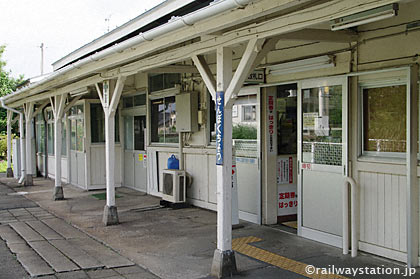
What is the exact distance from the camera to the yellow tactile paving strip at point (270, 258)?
4.75m

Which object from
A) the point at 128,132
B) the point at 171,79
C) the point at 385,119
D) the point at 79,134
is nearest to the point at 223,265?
the point at 385,119

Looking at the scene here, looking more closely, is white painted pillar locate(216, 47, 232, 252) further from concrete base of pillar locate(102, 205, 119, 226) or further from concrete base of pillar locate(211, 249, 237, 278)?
concrete base of pillar locate(102, 205, 119, 226)

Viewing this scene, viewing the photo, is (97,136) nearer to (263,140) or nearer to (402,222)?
(263,140)

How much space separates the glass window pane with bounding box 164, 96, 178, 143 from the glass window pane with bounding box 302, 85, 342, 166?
387 cm

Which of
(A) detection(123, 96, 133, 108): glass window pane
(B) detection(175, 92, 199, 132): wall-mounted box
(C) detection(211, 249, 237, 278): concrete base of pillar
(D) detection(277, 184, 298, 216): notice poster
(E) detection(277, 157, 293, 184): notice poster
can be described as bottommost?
(C) detection(211, 249, 237, 278): concrete base of pillar

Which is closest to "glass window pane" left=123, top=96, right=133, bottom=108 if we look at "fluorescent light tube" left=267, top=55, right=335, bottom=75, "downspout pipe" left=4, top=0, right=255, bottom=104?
"downspout pipe" left=4, top=0, right=255, bottom=104

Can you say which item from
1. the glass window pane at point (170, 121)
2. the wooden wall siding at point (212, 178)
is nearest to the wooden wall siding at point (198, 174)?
the wooden wall siding at point (212, 178)

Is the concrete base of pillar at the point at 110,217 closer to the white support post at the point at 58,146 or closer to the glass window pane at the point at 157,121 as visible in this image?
the glass window pane at the point at 157,121

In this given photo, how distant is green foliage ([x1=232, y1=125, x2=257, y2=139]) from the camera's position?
727 cm

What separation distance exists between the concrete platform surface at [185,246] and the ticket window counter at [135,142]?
2.05 metres

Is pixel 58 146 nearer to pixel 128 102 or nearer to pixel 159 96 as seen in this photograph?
pixel 128 102

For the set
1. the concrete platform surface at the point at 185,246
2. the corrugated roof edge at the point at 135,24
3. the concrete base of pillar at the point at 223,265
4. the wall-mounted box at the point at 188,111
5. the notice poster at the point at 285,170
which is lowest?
the concrete platform surface at the point at 185,246

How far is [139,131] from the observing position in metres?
11.3

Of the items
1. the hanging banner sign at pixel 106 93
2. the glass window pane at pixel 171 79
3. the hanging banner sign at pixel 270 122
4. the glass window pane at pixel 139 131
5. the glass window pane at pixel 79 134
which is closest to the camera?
the hanging banner sign at pixel 270 122
